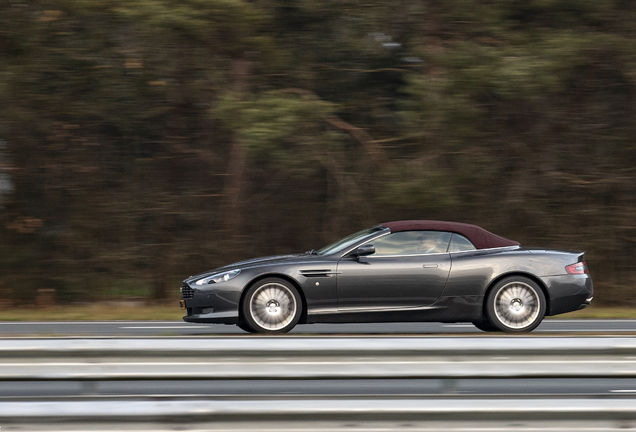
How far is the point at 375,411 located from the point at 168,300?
40.8 ft

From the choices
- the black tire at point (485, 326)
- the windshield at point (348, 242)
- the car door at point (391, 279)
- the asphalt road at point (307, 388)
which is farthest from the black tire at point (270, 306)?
the black tire at point (485, 326)

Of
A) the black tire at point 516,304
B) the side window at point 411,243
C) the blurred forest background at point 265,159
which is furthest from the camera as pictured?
the blurred forest background at point 265,159

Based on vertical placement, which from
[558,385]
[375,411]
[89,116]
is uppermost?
[89,116]

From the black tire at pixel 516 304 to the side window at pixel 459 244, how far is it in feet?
1.78

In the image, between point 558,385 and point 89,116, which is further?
point 89,116

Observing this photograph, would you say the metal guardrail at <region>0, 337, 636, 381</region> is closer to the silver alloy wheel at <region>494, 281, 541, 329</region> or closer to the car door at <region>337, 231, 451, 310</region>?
the car door at <region>337, 231, 451, 310</region>

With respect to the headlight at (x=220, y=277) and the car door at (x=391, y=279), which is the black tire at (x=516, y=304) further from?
the headlight at (x=220, y=277)

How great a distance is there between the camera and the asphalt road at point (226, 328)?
29.6ft

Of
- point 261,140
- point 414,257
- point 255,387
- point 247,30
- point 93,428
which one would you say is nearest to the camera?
point 93,428

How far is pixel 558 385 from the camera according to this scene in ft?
21.0

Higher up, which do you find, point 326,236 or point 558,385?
point 326,236

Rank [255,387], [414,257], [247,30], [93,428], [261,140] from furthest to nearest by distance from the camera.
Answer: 1. [247,30]
2. [261,140]
3. [414,257]
4. [255,387]
5. [93,428]

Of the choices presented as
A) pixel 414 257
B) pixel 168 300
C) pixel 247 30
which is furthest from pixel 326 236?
pixel 414 257

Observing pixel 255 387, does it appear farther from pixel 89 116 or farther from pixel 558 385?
pixel 89 116
